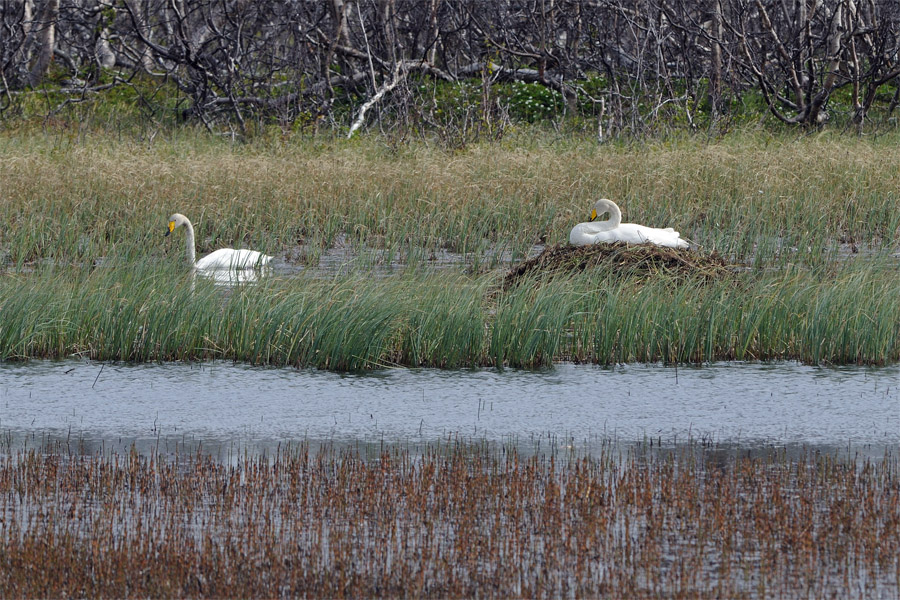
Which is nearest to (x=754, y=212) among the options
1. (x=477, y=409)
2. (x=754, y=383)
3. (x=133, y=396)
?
(x=754, y=383)

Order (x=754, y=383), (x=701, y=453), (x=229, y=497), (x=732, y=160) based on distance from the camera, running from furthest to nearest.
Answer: (x=732, y=160) < (x=754, y=383) < (x=701, y=453) < (x=229, y=497)

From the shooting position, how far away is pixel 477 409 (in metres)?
7.46

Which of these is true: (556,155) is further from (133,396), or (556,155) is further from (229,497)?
(229,497)

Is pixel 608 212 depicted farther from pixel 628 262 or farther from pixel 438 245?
pixel 438 245

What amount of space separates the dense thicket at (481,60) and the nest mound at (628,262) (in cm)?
873

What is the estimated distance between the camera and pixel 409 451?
6.44 meters

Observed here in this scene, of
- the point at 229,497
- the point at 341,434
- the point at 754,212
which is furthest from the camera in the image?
the point at 754,212

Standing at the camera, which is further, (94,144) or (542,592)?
(94,144)

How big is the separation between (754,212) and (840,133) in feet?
21.2

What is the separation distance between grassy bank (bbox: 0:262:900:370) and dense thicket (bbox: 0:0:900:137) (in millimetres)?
10126

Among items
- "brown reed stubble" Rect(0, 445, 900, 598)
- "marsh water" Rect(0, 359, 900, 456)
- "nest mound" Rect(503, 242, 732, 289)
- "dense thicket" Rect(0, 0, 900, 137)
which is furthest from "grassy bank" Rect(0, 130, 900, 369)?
"brown reed stubble" Rect(0, 445, 900, 598)

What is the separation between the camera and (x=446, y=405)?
24.9 ft

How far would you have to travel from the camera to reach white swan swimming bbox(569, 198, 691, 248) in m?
11.3

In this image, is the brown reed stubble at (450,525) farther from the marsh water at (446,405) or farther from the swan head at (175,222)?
the swan head at (175,222)
